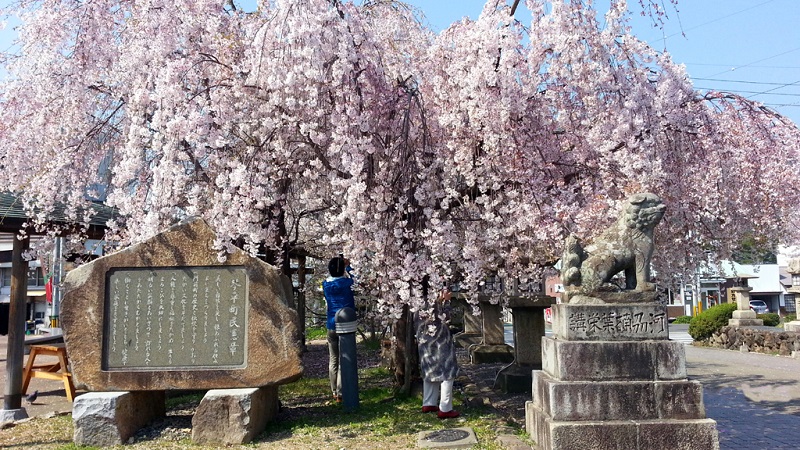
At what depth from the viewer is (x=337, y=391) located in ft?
29.7

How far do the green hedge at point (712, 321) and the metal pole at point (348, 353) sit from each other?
17906 mm

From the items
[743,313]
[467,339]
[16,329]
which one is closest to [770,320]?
[743,313]

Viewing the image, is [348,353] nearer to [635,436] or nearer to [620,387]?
→ [620,387]

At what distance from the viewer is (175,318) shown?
7188 mm

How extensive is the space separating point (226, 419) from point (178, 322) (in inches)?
51.8

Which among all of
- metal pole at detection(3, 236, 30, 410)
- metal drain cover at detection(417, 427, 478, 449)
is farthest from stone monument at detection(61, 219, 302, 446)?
metal pole at detection(3, 236, 30, 410)

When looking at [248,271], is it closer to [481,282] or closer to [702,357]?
[481,282]

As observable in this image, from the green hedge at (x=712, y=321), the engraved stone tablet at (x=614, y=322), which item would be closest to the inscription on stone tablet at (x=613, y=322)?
the engraved stone tablet at (x=614, y=322)

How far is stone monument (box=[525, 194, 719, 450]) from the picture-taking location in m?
5.69

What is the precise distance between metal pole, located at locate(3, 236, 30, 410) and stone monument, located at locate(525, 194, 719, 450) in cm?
741

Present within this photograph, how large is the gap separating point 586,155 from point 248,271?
4463mm

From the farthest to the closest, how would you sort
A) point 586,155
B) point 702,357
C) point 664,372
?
point 702,357 < point 586,155 < point 664,372

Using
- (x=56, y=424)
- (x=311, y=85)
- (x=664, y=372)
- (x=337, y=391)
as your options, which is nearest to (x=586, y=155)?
(x=664, y=372)

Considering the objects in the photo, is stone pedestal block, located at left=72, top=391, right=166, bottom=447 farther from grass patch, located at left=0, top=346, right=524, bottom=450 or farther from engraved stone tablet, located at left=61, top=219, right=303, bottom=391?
engraved stone tablet, located at left=61, top=219, right=303, bottom=391
